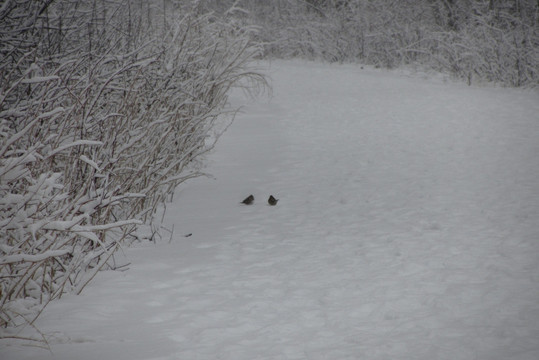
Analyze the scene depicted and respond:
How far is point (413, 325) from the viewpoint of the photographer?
2197 mm

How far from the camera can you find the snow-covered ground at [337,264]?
2.09 m

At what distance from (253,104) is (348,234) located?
635 cm

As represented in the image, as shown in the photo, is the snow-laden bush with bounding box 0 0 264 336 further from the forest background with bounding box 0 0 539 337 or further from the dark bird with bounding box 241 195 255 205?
the dark bird with bounding box 241 195 255 205

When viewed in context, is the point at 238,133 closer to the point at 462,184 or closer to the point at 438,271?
the point at 462,184

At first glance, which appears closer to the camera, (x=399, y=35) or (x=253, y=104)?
(x=253, y=104)

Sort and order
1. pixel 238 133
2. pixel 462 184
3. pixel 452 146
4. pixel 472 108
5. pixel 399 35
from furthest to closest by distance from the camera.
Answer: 1. pixel 399 35
2. pixel 472 108
3. pixel 238 133
4. pixel 452 146
5. pixel 462 184

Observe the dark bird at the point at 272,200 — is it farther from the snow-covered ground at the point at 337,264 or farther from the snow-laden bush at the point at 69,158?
the snow-laden bush at the point at 69,158

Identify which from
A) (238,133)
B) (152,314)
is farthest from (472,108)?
(152,314)

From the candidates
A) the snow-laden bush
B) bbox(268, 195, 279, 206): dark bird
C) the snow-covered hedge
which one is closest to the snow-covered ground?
bbox(268, 195, 279, 206): dark bird

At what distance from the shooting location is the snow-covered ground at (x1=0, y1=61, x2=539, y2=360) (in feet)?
6.86

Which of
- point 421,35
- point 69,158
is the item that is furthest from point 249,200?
point 421,35

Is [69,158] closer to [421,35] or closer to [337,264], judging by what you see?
[337,264]

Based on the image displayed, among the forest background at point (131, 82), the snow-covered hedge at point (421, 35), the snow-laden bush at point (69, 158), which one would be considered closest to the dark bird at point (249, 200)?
the forest background at point (131, 82)

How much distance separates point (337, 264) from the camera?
2.94 meters
